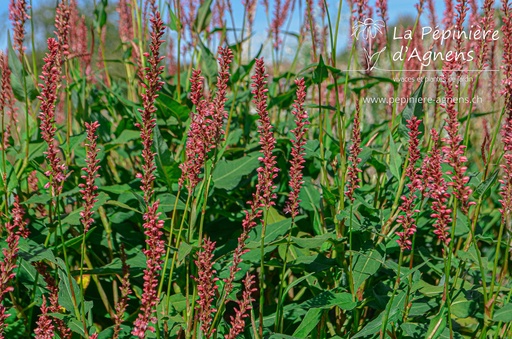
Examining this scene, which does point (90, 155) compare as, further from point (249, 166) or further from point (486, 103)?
point (486, 103)

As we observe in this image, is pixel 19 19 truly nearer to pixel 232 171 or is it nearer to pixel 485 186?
pixel 232 171

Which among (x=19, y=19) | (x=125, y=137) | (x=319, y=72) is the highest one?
(x=19, y=19)

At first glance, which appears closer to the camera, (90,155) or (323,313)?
(90,155)

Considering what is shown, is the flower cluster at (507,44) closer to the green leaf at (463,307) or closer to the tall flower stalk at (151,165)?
the green leaf at (463,307)

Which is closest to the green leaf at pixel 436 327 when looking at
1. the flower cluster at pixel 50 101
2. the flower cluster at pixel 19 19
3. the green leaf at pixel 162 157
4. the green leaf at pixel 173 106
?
the green leaf at pixel 162 157

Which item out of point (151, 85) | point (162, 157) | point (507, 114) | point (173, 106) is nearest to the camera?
point (151, 85)

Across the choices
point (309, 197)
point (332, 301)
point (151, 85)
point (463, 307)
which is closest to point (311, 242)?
point (332, 301)

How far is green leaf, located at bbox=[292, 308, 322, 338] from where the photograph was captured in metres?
1.67

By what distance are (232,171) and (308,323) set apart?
735 millimetres

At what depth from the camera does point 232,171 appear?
219 centimetres

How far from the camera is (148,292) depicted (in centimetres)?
135

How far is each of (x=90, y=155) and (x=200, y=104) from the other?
308 millimetres

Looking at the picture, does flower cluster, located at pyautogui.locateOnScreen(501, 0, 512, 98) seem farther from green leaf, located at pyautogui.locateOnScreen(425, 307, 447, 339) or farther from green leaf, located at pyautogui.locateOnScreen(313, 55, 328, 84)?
green leaf, located at pyautogui.locateOnScreen(425, 307, 447, 339)

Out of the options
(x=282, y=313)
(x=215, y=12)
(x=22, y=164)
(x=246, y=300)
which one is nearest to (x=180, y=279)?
(x=282, y=313)
